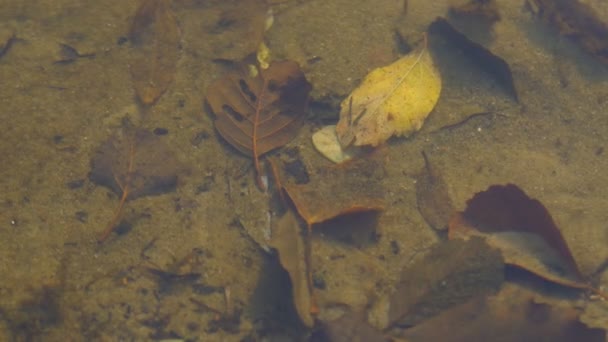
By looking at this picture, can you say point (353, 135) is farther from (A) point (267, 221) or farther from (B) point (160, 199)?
(B) point (160, 199)

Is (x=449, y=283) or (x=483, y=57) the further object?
(x=483, y=57)

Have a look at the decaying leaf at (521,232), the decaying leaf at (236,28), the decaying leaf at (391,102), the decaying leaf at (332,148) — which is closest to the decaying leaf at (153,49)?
the decaying leaf at (236,28)

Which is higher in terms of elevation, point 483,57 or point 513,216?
point 483,57

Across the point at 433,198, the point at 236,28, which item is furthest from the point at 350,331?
the point at 236,28

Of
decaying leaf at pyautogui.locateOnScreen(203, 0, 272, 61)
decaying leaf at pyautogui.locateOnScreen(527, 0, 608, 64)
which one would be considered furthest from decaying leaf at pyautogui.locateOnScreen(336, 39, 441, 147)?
decaying leaf at pyautogui.locateOnScreen(527, 0, 608, 64)

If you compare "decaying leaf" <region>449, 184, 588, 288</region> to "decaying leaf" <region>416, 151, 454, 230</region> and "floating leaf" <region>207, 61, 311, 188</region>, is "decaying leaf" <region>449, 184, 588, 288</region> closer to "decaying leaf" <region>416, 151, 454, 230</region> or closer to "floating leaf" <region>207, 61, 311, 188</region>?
"decaying leaf" <region>416, 151, 454, 230</region>

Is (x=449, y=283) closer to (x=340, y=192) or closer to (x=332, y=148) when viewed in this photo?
(x=340, y=192)
